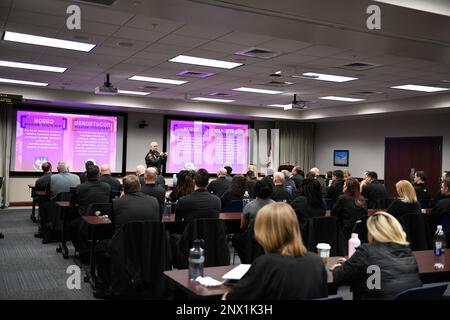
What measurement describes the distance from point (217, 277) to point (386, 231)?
105 cm

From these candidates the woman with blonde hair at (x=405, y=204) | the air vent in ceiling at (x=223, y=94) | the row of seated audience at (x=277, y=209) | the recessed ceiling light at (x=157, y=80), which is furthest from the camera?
the air vent in ceiling at (x=223, y=94)

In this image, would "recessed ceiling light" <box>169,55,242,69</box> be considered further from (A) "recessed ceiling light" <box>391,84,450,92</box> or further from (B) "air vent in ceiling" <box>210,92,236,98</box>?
(A) "recessed ceiling light" <box>391,84,450,92</box>

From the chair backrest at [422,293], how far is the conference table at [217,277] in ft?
1.92

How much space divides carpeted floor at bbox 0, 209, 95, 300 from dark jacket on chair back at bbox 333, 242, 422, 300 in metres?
3.01

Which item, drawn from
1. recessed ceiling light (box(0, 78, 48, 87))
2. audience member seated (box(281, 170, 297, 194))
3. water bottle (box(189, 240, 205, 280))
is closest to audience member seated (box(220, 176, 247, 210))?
audience member seated (box(281, 170, 297, 194))

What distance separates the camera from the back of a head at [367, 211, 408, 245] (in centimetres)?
264

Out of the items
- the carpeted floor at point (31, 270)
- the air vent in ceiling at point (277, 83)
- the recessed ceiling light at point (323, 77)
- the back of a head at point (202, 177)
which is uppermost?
the recessed ceiling light at point (323, 77)

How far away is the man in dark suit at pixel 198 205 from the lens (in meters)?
4.69

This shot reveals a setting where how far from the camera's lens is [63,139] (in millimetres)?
12219

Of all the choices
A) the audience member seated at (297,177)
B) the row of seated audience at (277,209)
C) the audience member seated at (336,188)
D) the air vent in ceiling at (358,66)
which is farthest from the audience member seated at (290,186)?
the air vent in ceiling at (358,66)

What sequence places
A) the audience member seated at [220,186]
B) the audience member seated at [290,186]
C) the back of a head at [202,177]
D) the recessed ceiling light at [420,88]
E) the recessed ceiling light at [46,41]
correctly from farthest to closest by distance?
the recessed ceiling light at [420,88]
the audience member seated at [290,186]
the audience member seated at [220,186]
the recessed ceiling light at [46,41]
the back of a head at [202,177]

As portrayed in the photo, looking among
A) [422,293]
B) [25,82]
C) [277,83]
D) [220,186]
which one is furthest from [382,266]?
[25,82]

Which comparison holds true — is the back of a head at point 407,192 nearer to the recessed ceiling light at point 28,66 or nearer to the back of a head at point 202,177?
the back of a head at point 202,177
